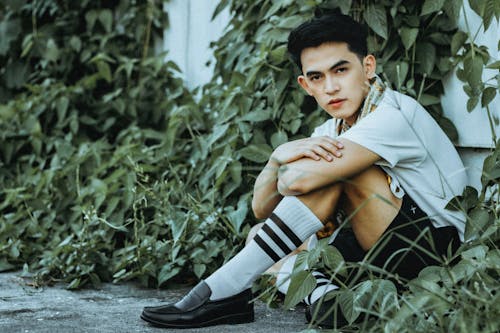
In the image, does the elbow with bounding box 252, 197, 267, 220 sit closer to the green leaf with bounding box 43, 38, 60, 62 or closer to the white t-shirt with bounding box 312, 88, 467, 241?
the white t-shirt with bounding box 312, 88, 467, 241

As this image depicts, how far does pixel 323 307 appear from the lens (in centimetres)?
250

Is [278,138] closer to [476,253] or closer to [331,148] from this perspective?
[331,148]

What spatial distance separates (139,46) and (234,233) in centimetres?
240

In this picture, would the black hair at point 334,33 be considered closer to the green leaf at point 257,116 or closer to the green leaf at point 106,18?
the green leaf at point 257,116

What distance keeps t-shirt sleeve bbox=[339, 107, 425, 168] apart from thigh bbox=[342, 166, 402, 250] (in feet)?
0.24

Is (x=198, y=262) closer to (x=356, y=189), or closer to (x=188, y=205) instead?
(x=188, y=205)

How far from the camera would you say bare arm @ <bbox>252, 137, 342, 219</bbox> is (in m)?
2.50

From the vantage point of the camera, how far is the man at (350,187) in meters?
2.51

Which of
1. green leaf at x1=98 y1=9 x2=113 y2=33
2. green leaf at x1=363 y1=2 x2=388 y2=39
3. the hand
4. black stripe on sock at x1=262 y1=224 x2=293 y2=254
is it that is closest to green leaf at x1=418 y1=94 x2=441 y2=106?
green leaf at x1=363 y1=2 x2=388 y2=39

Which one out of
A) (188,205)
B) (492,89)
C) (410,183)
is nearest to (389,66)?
(492,89)

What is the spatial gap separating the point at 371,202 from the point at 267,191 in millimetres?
423

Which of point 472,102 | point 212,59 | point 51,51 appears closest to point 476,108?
point 472,102

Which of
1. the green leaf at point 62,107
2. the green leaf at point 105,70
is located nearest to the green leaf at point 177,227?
the green leaf at point 62,107

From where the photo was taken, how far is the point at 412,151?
8.51 ft
